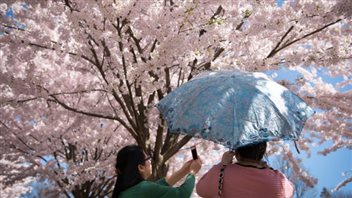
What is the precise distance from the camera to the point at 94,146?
12.0 m

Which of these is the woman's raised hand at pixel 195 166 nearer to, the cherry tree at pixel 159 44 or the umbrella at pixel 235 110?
the umbrella at pixel 235 110

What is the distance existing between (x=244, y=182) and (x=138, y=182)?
2.19 ft

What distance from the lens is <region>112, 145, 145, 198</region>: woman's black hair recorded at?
287 centimetres

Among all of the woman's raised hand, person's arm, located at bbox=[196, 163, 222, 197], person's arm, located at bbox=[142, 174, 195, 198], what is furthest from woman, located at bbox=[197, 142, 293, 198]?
the woman's raised hand

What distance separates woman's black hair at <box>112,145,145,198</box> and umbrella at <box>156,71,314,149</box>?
0.41m

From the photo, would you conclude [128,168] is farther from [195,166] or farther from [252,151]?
[252,151]

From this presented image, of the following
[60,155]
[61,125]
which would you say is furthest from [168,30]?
[60,155]

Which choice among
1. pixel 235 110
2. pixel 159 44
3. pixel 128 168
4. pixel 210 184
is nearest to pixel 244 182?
pixel 210 184

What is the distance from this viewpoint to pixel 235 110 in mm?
3084

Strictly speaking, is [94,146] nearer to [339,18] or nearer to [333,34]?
[333,34]

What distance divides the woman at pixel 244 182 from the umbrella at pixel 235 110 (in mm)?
194

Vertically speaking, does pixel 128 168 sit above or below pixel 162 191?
above

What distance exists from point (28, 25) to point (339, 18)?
614cm

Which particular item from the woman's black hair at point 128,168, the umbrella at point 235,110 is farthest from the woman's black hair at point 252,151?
the woman's black hair at point 128,168
